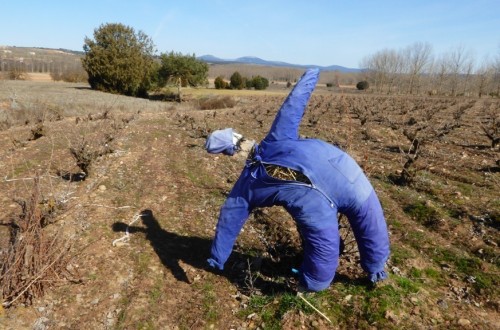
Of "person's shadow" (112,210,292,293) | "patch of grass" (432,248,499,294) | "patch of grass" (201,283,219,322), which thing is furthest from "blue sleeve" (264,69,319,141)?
"patch of grass" (432,248,499,294)

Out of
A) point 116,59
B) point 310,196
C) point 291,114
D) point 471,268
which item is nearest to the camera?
point 310,196

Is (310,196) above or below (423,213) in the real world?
above

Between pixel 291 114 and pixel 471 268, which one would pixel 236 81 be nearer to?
pixel 471 268

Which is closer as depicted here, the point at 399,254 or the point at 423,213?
the point at 399,254

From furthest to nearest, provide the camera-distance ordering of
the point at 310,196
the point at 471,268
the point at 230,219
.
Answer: the point at 471,268 < the point at 230,219 < the point at 310,196

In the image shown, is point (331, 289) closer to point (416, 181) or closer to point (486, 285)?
point (486, 285)

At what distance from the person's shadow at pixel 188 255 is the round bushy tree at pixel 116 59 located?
27.7 metres

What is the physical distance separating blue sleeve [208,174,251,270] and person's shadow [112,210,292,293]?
615 mm

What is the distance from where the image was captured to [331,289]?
3.95 metres

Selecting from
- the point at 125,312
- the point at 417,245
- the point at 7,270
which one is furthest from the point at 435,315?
the point at 7,270

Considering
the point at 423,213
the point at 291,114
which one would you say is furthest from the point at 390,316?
the point at 423,213

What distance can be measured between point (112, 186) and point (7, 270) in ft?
12.2

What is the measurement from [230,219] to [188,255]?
169cm

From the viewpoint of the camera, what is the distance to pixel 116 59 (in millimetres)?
30281
